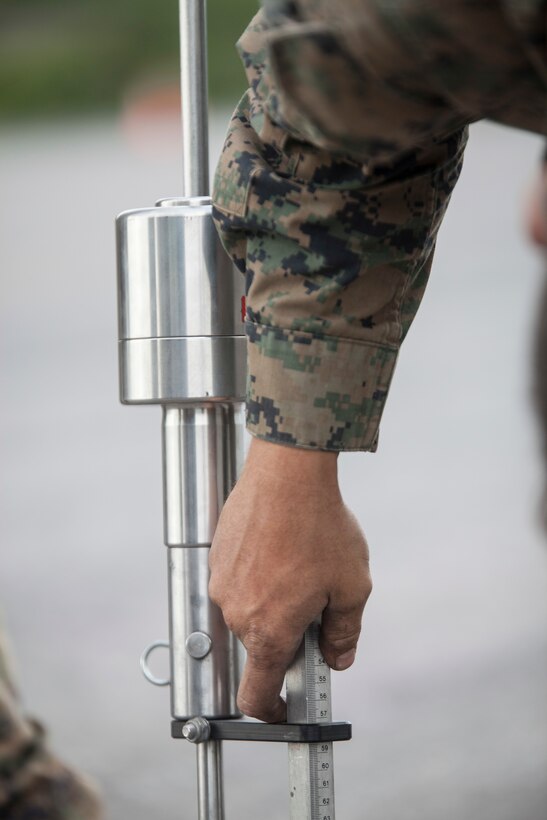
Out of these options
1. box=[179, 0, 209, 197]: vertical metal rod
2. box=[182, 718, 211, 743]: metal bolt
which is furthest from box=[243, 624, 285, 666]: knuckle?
box=[179, 0, 209, 197]: vertical metal rod

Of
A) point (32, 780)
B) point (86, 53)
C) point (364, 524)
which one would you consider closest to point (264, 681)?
point (32, 780)

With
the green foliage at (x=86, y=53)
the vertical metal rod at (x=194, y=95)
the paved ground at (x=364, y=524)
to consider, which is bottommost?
the paved ground at (x=364, y=524)

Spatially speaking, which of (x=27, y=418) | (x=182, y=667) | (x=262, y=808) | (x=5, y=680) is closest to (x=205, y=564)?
(x=182, y=667)

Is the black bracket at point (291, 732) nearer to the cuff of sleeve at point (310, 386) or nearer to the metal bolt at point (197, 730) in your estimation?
the metal bolt at point (197, 730)

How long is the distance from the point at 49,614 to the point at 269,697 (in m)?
2.15

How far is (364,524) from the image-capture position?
3.13m

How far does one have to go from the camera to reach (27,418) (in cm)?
367

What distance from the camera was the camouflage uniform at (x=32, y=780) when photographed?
1.24 m

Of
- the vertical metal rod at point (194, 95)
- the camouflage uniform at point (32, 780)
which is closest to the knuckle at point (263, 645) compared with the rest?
the vertical metal rod at point (194, 95)

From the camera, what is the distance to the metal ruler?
792 mm

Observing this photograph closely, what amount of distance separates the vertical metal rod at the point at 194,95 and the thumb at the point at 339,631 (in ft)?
1.06

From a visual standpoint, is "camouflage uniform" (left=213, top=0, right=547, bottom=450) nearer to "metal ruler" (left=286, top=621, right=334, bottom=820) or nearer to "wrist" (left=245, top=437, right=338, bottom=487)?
"wrist" (left=245, top=437, right=338, bottom=487)

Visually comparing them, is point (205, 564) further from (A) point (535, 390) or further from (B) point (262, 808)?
(B) point (262, 808)

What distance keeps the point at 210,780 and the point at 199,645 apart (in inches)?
3.9
